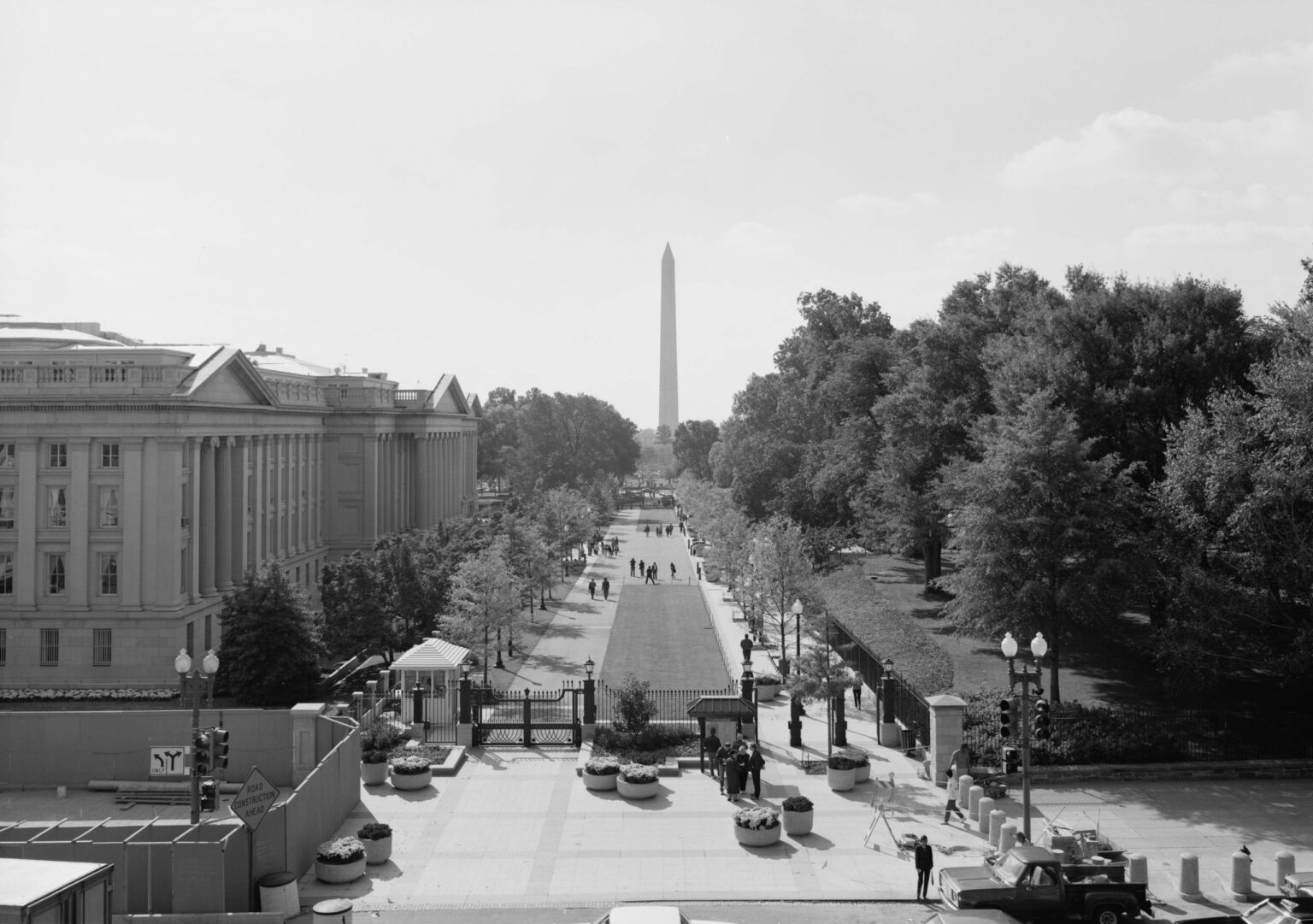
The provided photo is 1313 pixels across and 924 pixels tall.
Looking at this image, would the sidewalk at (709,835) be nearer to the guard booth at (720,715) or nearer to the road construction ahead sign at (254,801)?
the guard booth at (720,715)

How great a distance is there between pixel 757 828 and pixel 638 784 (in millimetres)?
4760

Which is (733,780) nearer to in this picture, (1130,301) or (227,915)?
(227,915)

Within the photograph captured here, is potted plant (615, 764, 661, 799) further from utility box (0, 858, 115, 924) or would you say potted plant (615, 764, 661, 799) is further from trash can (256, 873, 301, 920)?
utility box (0, 858, 115, 924)

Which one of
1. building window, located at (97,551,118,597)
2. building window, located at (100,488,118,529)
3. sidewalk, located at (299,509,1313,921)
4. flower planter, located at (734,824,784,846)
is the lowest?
sidewalk, located at (299,509,1313,921)

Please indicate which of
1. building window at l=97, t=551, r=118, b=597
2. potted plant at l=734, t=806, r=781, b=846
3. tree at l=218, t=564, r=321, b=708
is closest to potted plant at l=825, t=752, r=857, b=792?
potted plant at l=734, t=806, r=781, b=846

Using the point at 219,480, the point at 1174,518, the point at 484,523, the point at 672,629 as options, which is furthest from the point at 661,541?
the point at 1174,518

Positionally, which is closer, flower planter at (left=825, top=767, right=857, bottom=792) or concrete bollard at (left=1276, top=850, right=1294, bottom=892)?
concrete bollard at (left=1276, top=850, right=1294, bottom=892)

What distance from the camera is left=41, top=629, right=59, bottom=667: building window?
159 feet

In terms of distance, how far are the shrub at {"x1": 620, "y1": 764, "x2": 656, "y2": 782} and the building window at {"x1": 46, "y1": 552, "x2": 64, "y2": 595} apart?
30.2 metres

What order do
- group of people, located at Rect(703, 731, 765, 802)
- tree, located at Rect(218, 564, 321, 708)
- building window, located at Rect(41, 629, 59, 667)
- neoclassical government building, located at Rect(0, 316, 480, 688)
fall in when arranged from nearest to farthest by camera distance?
1. group of people, located at Rect(703, 731, 765, 802)
2. tree, located at Rect(218, 564, 321, 708)
3. neoclassical government building, located at Rect(0, 316, 480, 688)
4. building window, located at Rect(41, 629, 59, 667)

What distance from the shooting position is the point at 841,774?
30.8 m

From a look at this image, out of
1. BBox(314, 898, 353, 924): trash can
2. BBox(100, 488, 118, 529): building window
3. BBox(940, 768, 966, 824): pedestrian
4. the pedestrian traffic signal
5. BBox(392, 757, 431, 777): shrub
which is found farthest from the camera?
BBox(100, 488, 118, 529): building window

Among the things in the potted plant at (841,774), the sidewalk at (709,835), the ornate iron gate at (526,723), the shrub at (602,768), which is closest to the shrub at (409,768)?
the sidewalk at (709,835)

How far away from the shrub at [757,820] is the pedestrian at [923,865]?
398 centimetres
